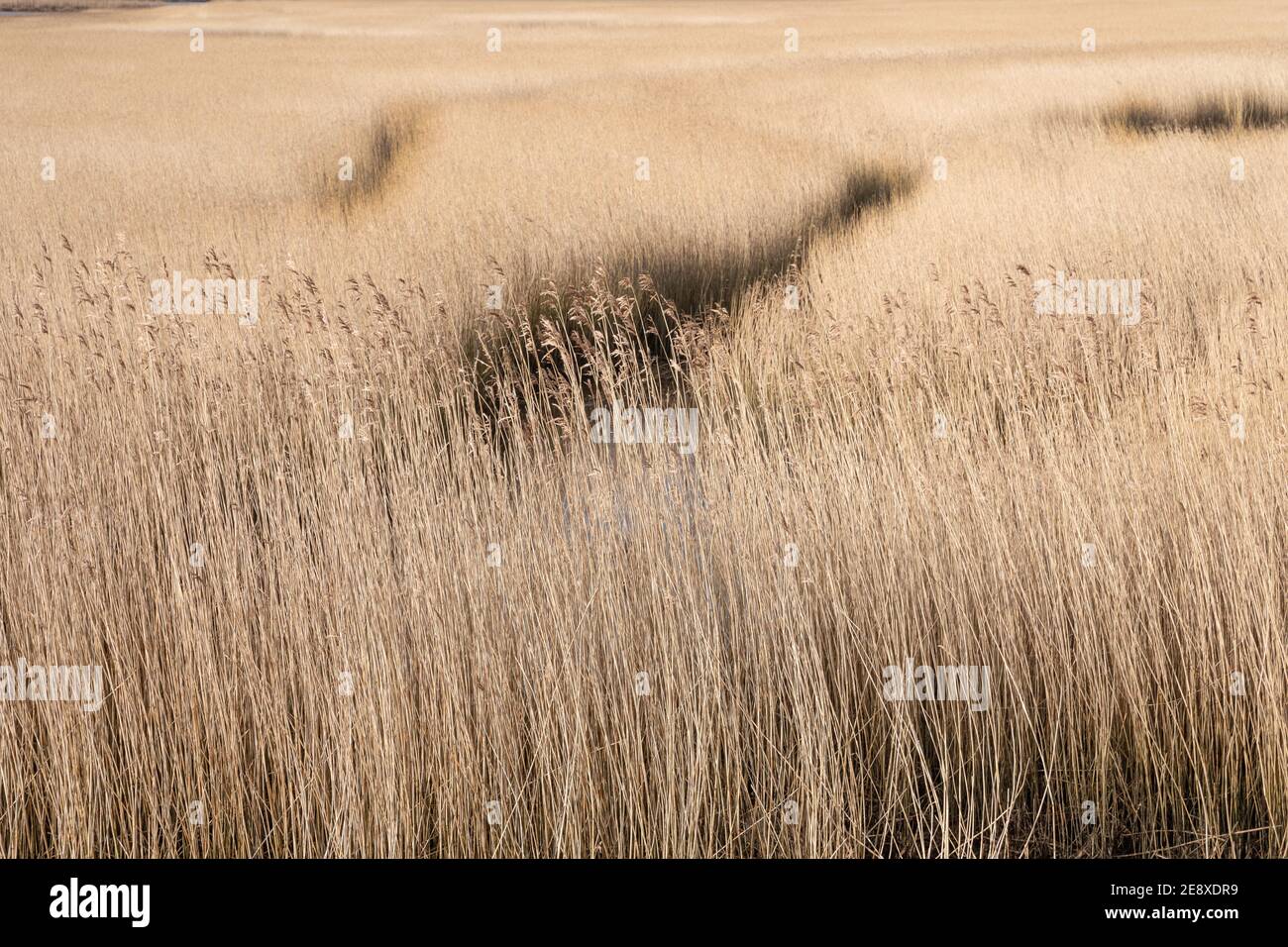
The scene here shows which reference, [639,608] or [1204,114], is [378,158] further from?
[1204,114]

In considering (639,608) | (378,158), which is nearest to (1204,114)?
(378,158)

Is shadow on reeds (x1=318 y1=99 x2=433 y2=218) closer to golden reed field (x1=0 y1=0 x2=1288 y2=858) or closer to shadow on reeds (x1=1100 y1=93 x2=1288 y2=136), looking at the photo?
golden reed field (x1=0 y1=0 x2=1288 y2=858)

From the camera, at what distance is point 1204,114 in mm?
11500

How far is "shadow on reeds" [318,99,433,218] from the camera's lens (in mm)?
9148

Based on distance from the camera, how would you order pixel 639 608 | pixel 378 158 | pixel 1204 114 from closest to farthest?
pixel 639 608, pixel 378 158, pixel 1204 114

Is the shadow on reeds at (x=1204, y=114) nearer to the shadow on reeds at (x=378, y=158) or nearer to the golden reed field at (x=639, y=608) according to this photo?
the golden reed field at (x=639, y=608)

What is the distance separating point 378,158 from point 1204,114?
29.5 feet

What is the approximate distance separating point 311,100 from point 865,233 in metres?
7.35

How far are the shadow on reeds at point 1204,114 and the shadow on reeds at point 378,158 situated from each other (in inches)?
296

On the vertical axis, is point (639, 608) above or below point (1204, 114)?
below

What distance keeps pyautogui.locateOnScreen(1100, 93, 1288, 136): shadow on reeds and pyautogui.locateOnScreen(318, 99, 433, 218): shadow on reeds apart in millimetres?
7518

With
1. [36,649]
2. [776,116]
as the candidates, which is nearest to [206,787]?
[36,649]

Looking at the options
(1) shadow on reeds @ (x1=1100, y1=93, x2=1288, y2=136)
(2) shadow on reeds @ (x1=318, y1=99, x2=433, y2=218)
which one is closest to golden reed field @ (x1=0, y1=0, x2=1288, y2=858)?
(2) shadow on reeds @ (x1=318, y1=99, x2=433, y2=218)

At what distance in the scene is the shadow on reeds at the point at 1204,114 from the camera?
11195 millimetres
